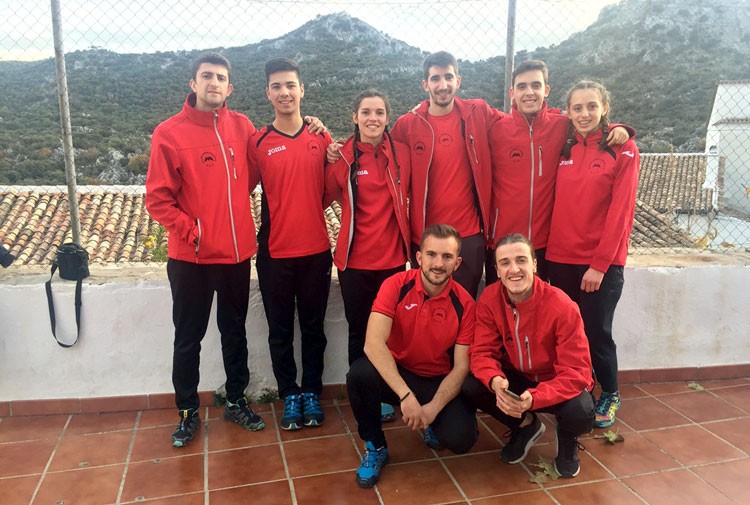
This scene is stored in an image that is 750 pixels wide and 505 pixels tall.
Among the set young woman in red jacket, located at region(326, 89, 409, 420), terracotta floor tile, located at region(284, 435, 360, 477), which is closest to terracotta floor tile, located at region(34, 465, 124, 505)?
terracotta floor tile, located at region(284, 435, 360, 477)

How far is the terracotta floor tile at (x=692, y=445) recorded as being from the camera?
2682 mm

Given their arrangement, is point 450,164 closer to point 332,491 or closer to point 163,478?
point 332,491

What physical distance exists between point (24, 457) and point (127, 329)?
75 centimetres

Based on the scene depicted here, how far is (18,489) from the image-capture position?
2445 millimetres

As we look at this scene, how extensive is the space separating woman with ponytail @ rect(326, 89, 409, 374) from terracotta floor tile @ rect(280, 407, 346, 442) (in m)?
0.71

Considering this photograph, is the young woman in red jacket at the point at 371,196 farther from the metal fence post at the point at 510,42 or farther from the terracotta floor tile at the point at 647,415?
the terracotta floor tile at the point at 647,415

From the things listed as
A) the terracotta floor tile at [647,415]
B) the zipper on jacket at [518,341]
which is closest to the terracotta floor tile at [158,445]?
the zipper on jacket at [518,341]

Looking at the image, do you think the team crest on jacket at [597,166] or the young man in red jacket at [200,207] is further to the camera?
the team crest on jacket at [597,166]

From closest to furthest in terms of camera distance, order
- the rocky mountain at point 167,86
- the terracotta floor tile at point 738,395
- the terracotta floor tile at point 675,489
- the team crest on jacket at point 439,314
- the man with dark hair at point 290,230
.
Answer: the terracotta floor tile at point 675,489, the team crest on jacket at point 439,314, the man with dark hair at point 290,230, the terracotta floor tile at point 738,395, the rocky mountain at point 167,86

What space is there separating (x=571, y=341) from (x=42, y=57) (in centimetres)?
295

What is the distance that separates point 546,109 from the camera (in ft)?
9.64

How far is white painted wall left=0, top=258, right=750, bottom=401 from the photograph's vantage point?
121 inches

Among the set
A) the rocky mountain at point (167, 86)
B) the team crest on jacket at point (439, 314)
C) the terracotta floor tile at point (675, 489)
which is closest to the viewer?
the terracotta floor tile at point (675, 489)

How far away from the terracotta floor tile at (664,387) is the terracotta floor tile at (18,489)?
321cm
